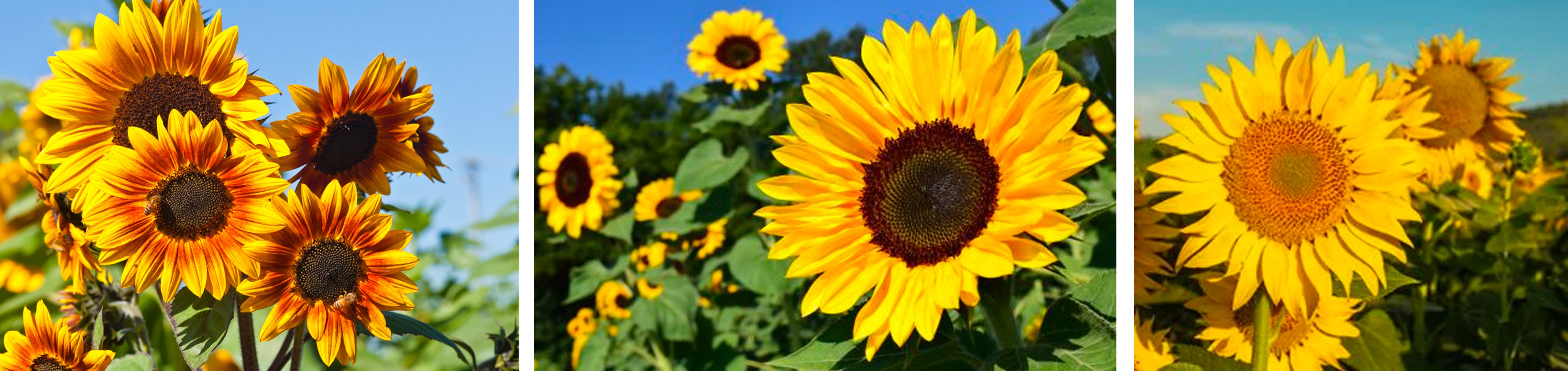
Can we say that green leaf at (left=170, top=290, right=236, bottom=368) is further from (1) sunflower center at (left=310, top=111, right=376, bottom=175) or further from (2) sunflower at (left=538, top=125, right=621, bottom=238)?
A: (2) sunflower at (left=538, top=125, right=621, bottom=238)

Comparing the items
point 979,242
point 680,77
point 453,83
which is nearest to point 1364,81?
point 979,242

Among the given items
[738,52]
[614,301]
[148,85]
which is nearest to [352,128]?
[148,85]

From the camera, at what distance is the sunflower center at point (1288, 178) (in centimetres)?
132

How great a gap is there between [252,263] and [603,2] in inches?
103

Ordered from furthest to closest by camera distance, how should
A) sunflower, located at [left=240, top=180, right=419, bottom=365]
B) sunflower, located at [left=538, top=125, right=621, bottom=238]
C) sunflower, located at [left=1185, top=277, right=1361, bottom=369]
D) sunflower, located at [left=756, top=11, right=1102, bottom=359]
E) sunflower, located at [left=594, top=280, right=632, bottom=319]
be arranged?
sunflower, located at [left=594, top=280, right=632, bottom=319], sunflower, located at [left=538, top=125, right=621, bottom=238], sunflower, located at [left=240, top=180, right=419, bottom=365], sunflower, located at [left=1185, top=277, right=1361, bottom=369], sunflower, located at [left=756, top=11, right=1102, bottom=359]

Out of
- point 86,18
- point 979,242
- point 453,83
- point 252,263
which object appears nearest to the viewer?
point 979,242

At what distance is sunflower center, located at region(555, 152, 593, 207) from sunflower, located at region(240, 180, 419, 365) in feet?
3.98

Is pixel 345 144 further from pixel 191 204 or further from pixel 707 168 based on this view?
pixel 707 168

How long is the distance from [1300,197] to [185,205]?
1.39 meters

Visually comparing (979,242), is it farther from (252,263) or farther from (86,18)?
(86,18)

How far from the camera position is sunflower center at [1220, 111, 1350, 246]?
4.33 ft

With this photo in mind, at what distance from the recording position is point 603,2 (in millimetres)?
4195

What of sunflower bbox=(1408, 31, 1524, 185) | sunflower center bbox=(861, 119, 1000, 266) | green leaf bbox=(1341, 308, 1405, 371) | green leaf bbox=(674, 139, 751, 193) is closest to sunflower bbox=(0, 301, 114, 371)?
green leaf bbox=(674, 139, 751, 193)

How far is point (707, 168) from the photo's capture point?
2539mm
